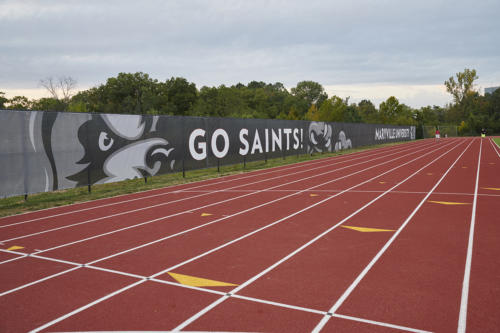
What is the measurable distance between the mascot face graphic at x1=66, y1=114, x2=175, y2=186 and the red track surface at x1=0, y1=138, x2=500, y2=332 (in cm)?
218

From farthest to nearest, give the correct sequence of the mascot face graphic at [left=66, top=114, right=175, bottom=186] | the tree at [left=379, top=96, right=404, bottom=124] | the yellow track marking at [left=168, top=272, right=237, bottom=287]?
the tree at [left=379, top=96, right=404, bottom=124] < the mascot face graphic at [left=66, top=114, right=175, bottom=186] < the yellow track marking at [left=168, top=272, right=237, bottom=287]

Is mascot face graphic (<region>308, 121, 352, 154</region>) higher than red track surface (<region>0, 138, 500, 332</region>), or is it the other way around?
mascot face graphic (<region>308, 121, 352, 154</region>)

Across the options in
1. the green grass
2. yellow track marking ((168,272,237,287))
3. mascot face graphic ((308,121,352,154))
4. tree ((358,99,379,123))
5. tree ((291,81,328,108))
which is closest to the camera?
yellow track marking ((168,272,237,287))

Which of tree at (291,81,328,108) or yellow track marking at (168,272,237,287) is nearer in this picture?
yellow track marking at (168,272,237,287)

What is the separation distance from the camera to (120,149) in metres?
12.1

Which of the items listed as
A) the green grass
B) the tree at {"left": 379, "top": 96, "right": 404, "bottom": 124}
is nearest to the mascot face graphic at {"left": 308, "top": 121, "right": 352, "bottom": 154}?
the green grass

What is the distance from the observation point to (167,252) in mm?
5539

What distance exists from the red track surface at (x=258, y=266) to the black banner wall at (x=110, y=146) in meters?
1.56

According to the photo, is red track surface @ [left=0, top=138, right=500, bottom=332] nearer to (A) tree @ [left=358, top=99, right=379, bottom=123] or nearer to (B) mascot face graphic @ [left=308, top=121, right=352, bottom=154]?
(B) mascot face graphic @ [left=308, top=121, right=352, bottom=154]

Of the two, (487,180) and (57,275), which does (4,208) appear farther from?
(487,180)

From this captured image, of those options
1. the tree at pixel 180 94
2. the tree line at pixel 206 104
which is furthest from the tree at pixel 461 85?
the tree at pixel 180 94

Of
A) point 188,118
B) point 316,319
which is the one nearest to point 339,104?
point 188,118

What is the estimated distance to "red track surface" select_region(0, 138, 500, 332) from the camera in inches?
141

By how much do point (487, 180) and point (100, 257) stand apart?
11.9 m
